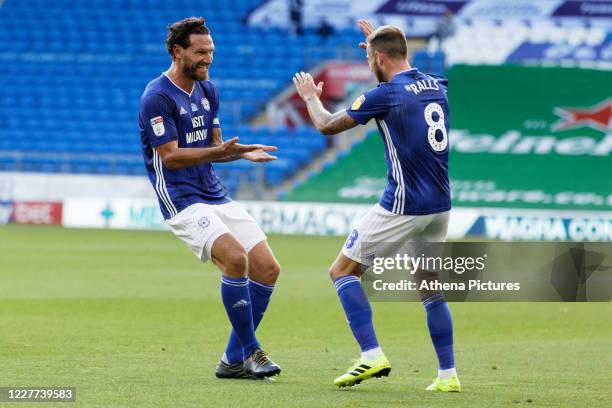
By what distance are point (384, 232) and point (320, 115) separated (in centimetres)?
83

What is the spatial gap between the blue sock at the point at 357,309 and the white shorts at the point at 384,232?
0.16m

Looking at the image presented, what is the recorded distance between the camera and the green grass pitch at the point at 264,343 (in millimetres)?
7074

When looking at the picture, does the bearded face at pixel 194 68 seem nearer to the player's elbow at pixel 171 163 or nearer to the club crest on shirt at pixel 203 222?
the player's elbow at pixel 171 163

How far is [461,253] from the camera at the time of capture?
9.24 meters

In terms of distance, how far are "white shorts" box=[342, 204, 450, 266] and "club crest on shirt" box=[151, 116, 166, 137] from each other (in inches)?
57.0

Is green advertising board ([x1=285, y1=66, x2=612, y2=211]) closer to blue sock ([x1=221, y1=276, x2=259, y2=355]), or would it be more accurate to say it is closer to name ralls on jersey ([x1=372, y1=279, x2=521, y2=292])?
name ralls on jersey ([x1=372, y1=279, x2=521, y2=292])

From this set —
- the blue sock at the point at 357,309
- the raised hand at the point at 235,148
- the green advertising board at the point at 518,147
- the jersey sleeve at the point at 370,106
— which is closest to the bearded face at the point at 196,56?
Result: the raised hand at the point at 235,148

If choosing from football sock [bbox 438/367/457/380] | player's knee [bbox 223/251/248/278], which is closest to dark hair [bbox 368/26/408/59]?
player's knee [bbox 223/251/248/278]

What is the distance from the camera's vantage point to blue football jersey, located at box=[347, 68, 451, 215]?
7402mm

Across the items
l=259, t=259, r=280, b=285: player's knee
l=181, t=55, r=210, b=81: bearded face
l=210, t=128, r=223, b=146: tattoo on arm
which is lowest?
l=259, t=259, r=280, b=285: player's knee

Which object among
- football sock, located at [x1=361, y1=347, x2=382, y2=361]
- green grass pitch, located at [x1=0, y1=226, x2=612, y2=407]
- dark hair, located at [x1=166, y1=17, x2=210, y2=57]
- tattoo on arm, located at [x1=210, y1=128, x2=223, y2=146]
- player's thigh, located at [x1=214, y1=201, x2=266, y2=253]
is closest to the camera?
green grass pitch, located at [x1=0, y1=226, x2=612, y2=407]

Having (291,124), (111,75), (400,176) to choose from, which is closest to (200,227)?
(400,176)

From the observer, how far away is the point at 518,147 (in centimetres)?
3328

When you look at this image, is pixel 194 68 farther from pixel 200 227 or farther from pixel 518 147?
pixel 518 147
